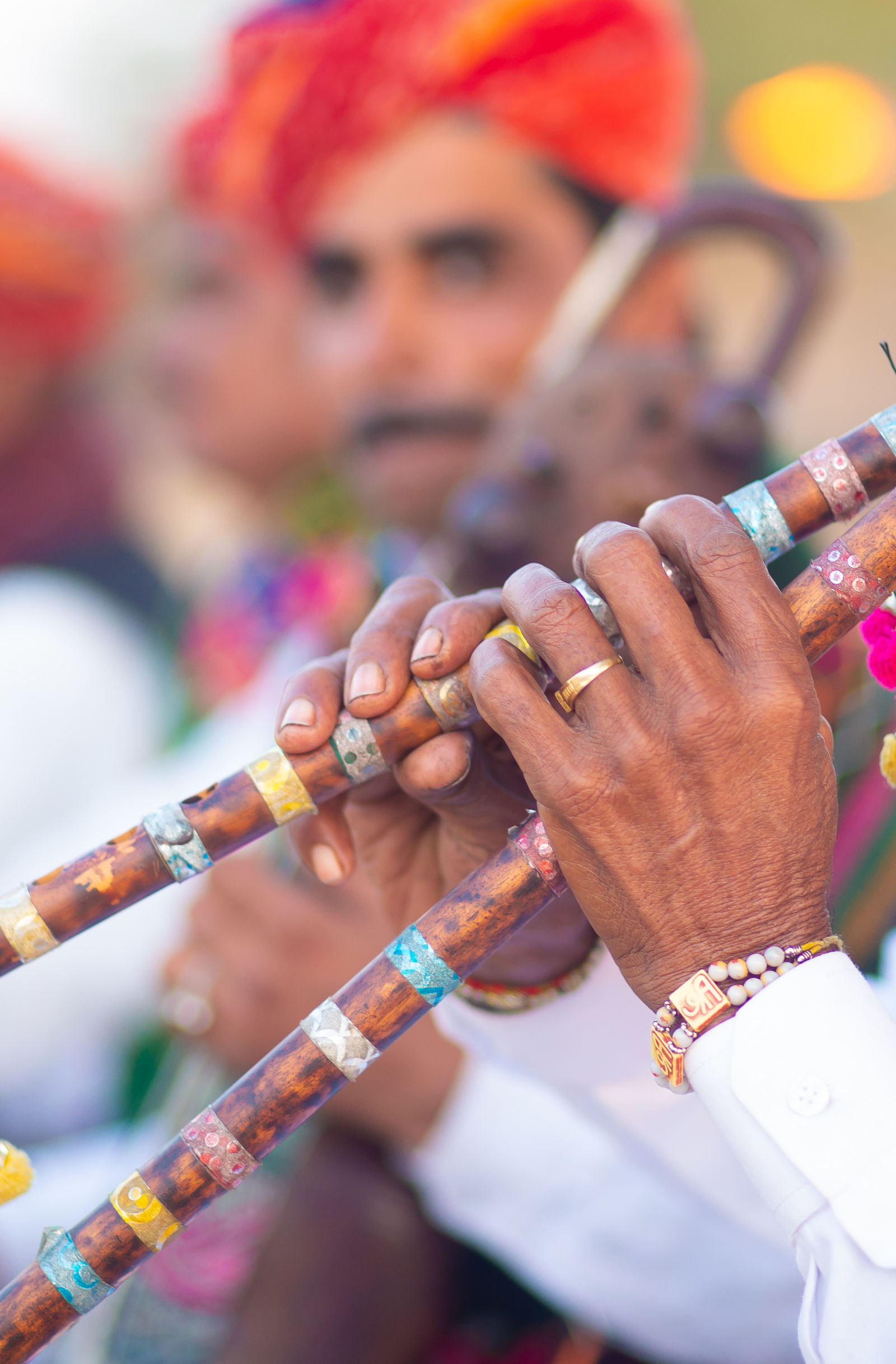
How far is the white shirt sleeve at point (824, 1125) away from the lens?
616mm

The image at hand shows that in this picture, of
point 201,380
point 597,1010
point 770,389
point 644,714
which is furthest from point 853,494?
point 201,380

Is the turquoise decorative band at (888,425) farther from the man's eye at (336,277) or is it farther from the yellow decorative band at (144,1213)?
the man's eye at (336,277)

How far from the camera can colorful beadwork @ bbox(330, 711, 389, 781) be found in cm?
72

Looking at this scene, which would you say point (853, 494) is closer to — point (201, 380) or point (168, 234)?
point (201, 380)

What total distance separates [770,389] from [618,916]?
99 cm

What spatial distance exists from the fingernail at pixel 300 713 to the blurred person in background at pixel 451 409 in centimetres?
73

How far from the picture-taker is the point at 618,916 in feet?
2.17

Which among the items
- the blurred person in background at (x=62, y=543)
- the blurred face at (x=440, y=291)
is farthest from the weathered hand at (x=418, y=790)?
the blurred person in background at (x=62, y=543)

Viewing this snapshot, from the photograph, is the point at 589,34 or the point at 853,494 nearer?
the point at 853,494

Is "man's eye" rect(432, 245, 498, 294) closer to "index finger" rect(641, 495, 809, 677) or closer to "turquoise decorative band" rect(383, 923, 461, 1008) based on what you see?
"index finger" rect(641, 495, 809, 677)

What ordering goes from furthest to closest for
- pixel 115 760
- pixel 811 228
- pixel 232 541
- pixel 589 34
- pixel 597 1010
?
pixel 232 541 < pixel 115 760 < pixel 589 34 < pixel 811 228 < pixel 597 1010

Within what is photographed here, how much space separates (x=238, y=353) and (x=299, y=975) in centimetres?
213

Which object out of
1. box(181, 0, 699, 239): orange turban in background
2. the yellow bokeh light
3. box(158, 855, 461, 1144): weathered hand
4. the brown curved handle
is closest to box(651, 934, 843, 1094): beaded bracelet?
box(158, 855, 461, 1144): weathered hand

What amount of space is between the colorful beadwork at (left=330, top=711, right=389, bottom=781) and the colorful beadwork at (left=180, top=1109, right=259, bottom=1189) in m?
0.24
